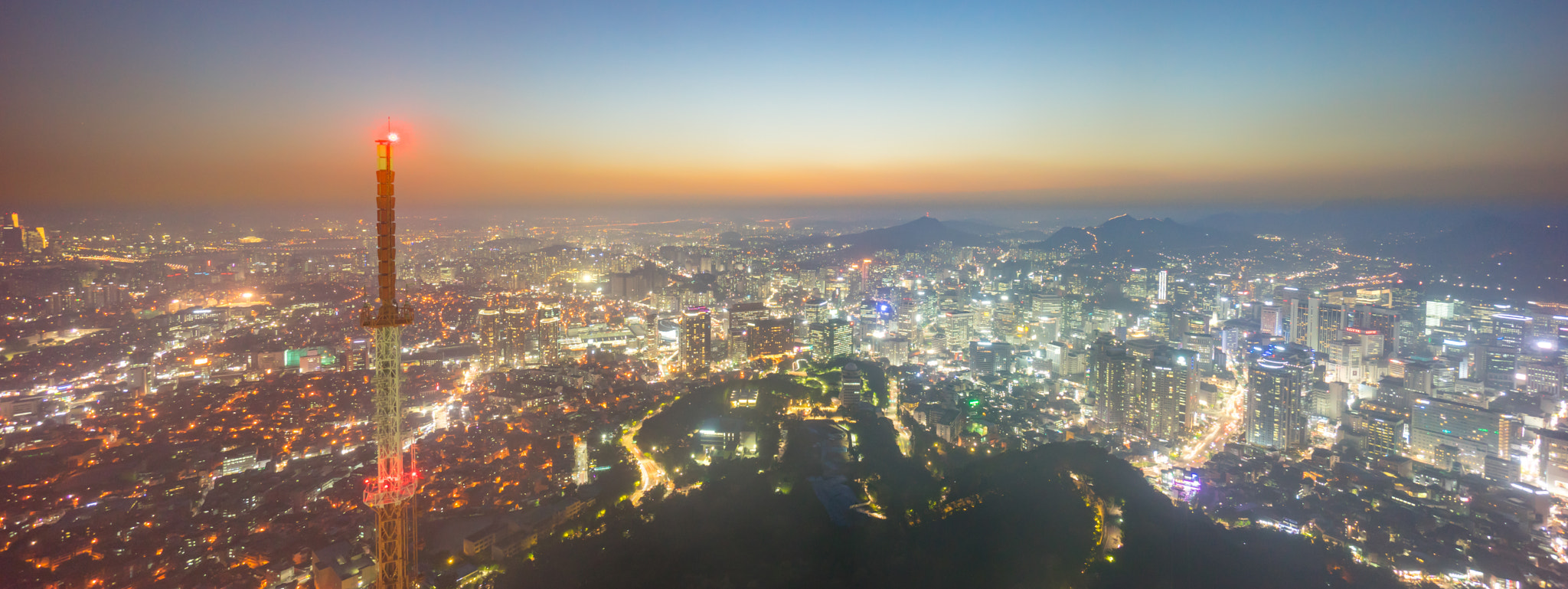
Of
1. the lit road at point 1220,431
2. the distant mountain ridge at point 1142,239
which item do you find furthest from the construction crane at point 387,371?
the distant mountain ridge at point 1142,239

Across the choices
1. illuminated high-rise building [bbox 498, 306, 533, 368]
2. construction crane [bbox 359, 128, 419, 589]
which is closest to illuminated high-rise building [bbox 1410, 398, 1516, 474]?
construction crane [bbox 359, 128, 419, 589]

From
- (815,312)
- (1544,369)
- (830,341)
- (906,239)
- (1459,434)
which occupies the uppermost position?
(906,239)

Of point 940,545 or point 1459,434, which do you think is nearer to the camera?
point 940,545

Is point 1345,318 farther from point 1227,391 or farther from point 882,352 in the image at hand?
point 882,352

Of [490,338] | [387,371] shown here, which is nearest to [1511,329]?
[387,371]

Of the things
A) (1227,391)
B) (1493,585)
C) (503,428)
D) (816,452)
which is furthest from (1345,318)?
(503,428)

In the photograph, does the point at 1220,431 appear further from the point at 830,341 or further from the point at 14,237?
the point at 14,237
